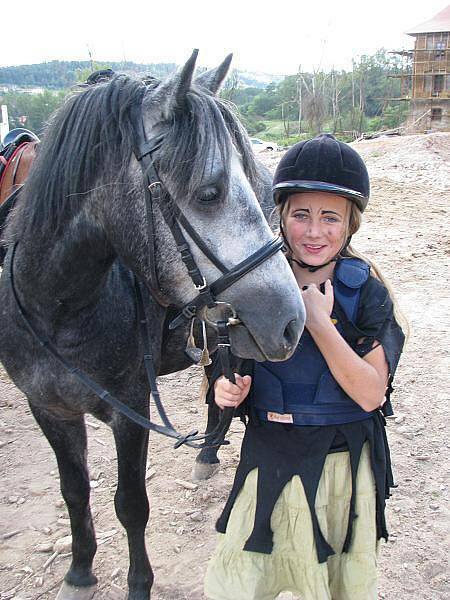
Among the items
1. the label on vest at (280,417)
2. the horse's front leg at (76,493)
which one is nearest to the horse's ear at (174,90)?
the label on vest at (280,417)

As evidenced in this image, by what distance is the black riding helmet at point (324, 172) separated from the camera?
1.58 meters

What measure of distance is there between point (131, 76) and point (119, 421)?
48.5 inches

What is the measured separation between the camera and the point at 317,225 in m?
1.63

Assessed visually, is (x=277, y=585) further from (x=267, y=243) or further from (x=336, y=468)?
(x=267, y=243)

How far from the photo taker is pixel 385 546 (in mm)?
2609

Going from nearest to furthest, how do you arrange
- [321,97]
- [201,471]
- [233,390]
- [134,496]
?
[233,390] → [134,496] → [201,471] → [321,97]

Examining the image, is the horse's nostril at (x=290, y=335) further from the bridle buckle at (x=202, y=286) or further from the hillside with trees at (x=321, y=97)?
the hillside with trees at (x=321, y=97)

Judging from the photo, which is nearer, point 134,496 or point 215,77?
point 215,77

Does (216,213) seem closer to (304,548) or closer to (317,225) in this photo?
(317,225)

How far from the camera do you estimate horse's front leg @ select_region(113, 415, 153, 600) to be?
2137 millimetres

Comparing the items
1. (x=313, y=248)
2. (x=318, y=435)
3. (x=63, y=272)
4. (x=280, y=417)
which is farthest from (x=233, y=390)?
(x=63, y=272)

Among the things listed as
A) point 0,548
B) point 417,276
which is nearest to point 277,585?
point 0,548

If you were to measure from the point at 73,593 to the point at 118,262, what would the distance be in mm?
1449

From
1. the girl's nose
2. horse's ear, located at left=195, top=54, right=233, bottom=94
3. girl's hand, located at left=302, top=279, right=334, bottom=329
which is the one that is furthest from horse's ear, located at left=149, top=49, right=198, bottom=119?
girl's hand, located at left=302, top=279, right=334, bottom=329
